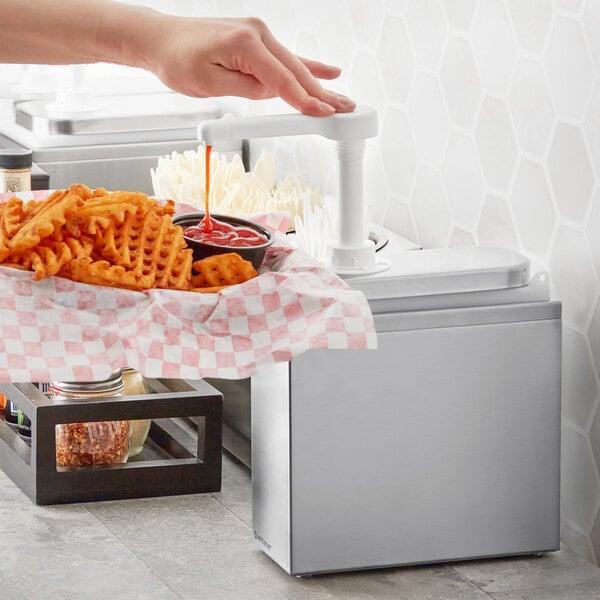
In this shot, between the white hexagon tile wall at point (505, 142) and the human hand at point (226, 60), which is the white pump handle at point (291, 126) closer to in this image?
the human hand at point (226, 60)

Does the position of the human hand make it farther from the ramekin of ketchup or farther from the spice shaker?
the spice shaker

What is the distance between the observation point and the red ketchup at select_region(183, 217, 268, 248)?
1430 millimetres

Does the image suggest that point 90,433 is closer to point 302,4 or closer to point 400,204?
point 400,204

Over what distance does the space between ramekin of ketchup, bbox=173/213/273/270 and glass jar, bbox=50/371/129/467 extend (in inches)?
17.7

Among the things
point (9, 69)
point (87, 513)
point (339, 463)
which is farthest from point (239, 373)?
point (9, 69)

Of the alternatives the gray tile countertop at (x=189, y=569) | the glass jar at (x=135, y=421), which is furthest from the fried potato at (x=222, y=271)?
the glass jar at (x=135, y=421)

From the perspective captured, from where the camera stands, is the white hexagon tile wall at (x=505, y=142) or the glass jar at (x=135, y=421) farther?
the glass jar at (x=135, y=421)

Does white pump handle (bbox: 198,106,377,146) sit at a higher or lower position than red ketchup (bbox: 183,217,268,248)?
higher

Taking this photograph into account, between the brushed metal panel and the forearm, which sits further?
the brushed metal panel

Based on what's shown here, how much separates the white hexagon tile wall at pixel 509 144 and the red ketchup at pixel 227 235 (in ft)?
1.40

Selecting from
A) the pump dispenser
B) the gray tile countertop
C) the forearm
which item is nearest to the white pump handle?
the pump dispenser

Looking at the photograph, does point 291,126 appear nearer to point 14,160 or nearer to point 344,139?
point 344,139

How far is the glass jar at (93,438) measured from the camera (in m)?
1.89

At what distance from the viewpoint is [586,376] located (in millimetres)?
1708
